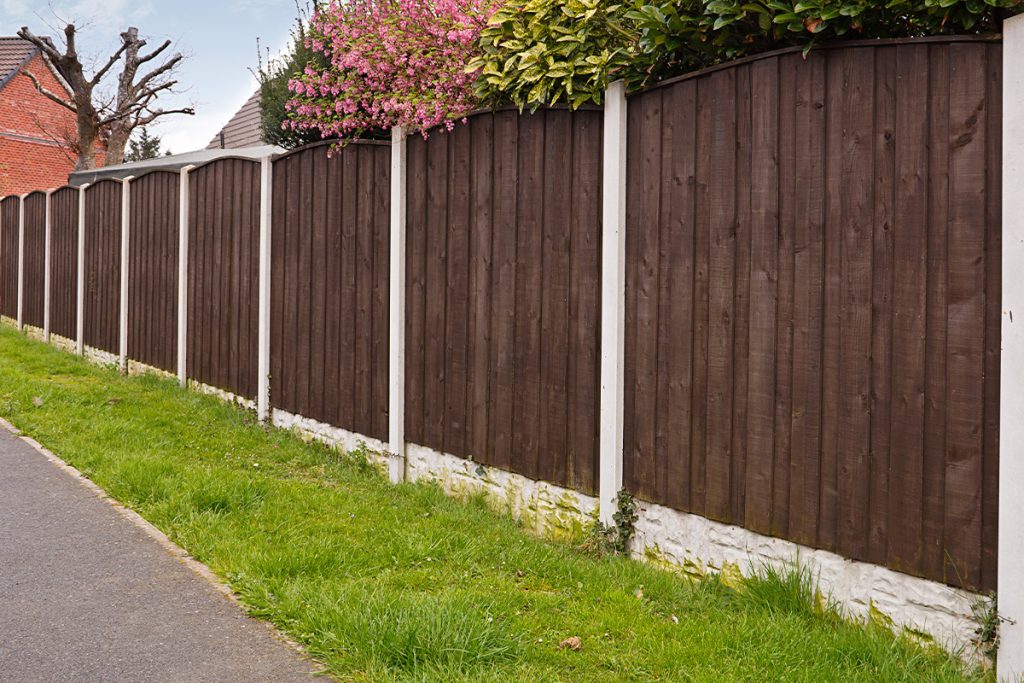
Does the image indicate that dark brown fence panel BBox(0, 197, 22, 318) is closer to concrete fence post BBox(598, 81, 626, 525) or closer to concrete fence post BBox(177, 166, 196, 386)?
concrete fence post BBox(177, 166, 196, 386)

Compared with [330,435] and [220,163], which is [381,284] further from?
[220,163]

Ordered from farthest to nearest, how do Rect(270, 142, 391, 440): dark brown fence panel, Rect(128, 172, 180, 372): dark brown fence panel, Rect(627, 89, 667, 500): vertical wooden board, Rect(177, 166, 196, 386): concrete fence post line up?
Rect(128, 172, 180, 372): dark brown fence panel → Rect(177, 166, 196, 386): concrete fence post → Rect(270, 142, 391, 440): dark brown fence panel → Rect(627, 89, 667, 500): vertical wooden board

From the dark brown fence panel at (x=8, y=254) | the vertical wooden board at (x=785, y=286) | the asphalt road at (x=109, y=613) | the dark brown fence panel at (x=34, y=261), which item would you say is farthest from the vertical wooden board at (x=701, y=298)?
the dark brown fence panel at (x=8, y=254)

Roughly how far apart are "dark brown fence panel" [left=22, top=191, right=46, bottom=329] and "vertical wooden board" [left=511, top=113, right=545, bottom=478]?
11.0 m

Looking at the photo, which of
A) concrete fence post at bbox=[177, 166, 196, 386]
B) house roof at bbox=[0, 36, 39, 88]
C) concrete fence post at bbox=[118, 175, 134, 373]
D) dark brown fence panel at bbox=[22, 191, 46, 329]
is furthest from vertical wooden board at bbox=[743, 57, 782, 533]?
house roof at bbox=[0, 36, 39, 88]

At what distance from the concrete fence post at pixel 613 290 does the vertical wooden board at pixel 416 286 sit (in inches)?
67.9

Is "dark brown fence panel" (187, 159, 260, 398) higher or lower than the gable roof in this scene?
lower

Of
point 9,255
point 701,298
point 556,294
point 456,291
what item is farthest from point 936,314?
point 9,255

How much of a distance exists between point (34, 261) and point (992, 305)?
46.9 feet

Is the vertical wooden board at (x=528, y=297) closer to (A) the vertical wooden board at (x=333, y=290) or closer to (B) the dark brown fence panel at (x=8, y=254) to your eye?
(A) the vertical wooden board at (x=333, y=290)

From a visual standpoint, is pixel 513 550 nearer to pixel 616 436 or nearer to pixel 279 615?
pixel 616 436

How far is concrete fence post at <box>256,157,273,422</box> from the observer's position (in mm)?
8148

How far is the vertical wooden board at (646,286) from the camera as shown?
15.3ft

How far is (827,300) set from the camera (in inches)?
155
